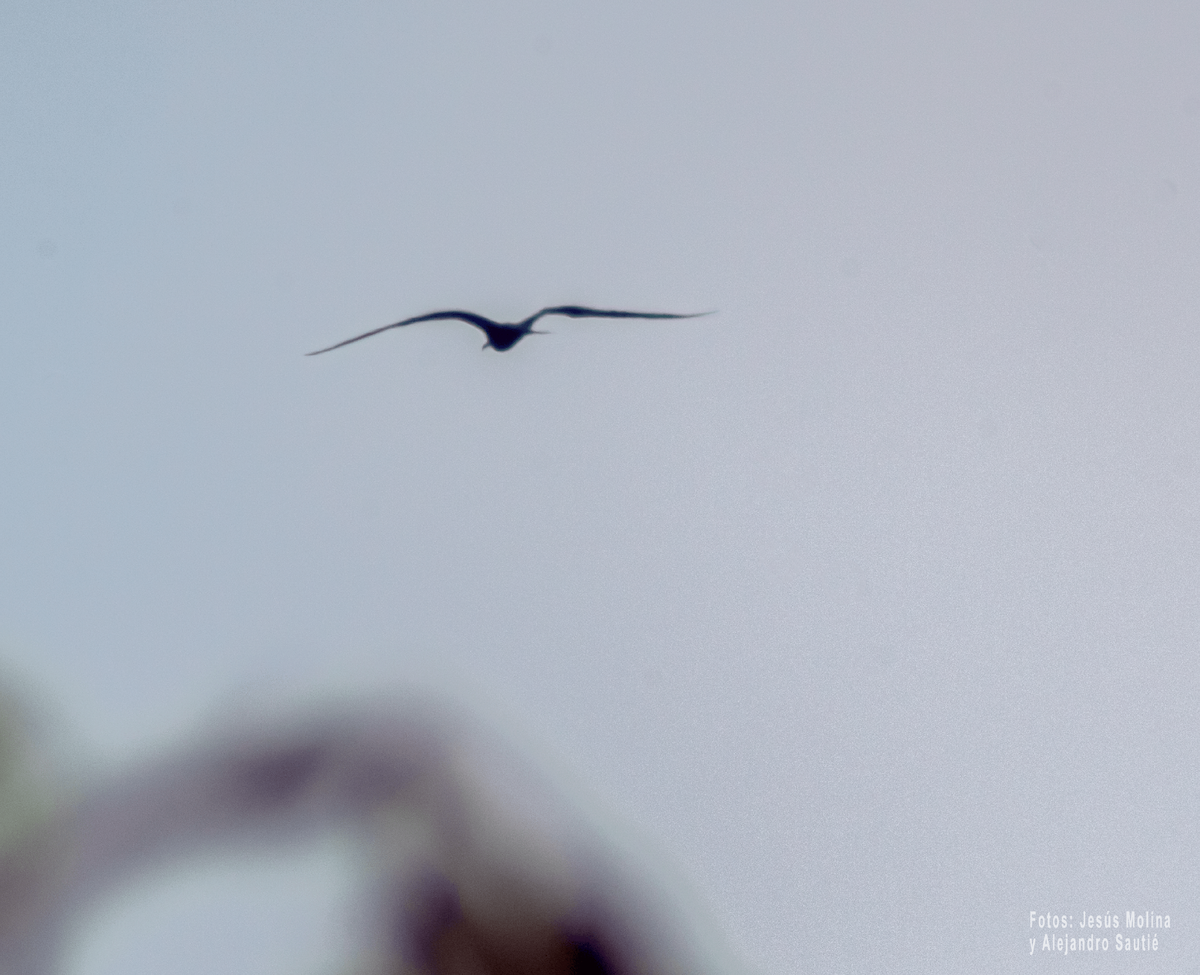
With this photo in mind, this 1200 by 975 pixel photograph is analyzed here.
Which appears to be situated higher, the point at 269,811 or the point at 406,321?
the point at 406,321

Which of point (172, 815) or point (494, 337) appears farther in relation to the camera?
point (172, 815)

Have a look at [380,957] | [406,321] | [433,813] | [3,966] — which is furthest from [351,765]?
[406,321]

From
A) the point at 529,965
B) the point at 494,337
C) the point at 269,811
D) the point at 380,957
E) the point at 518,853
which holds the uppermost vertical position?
the point at 494,337

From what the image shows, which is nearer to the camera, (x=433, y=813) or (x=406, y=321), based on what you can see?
(x=406, y=321)

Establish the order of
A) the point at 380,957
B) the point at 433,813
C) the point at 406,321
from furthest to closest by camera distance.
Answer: the point at 433,813 < the point at 380,957 < the point at 406,321

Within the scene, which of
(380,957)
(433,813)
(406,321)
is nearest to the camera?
(406,321)

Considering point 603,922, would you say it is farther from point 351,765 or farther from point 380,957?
point 351,765

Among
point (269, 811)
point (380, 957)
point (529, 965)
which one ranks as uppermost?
point (269, 811)

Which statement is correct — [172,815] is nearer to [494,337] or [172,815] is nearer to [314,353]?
[314,353]

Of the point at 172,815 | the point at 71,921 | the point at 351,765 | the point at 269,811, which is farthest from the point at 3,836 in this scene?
the point at 351,765
